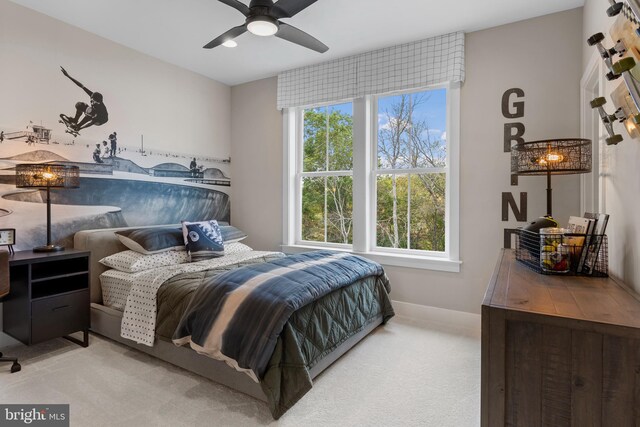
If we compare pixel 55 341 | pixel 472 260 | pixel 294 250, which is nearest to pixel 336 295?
pixel 472 260

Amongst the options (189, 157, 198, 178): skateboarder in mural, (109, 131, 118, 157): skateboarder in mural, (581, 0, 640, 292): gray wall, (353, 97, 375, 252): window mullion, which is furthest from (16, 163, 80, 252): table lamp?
(581, 0, 640, 292): gray wall

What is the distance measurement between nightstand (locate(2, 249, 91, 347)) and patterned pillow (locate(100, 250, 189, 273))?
0.75 ft

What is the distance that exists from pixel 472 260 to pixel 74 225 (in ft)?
12.5

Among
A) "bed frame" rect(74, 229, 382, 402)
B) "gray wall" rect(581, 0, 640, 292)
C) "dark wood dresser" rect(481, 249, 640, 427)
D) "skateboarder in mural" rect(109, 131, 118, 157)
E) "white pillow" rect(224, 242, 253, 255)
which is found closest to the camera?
"dark wood dresser" rect(481, 249, 640, 427)

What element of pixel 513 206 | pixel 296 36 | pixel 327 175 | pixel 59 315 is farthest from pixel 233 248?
pixel 513 206

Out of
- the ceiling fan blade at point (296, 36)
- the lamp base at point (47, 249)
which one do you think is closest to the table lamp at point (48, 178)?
the lamp base at point (47, 249)

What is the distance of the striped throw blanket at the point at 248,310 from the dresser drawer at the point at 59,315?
1.15 metres

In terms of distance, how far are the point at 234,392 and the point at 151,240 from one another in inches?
65.5

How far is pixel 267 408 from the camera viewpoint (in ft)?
6.42

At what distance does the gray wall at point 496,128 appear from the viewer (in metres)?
2.82

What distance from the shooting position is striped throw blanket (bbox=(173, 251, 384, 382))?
1881 mm

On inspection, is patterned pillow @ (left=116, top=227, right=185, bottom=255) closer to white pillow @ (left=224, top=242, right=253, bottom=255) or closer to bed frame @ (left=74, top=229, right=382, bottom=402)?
bed frame @ (left=74, top=229, right=382, bottom=402)

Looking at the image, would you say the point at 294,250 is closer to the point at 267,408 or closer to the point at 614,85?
the point at 267,408

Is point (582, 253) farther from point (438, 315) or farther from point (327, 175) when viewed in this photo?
point (327, 175)
